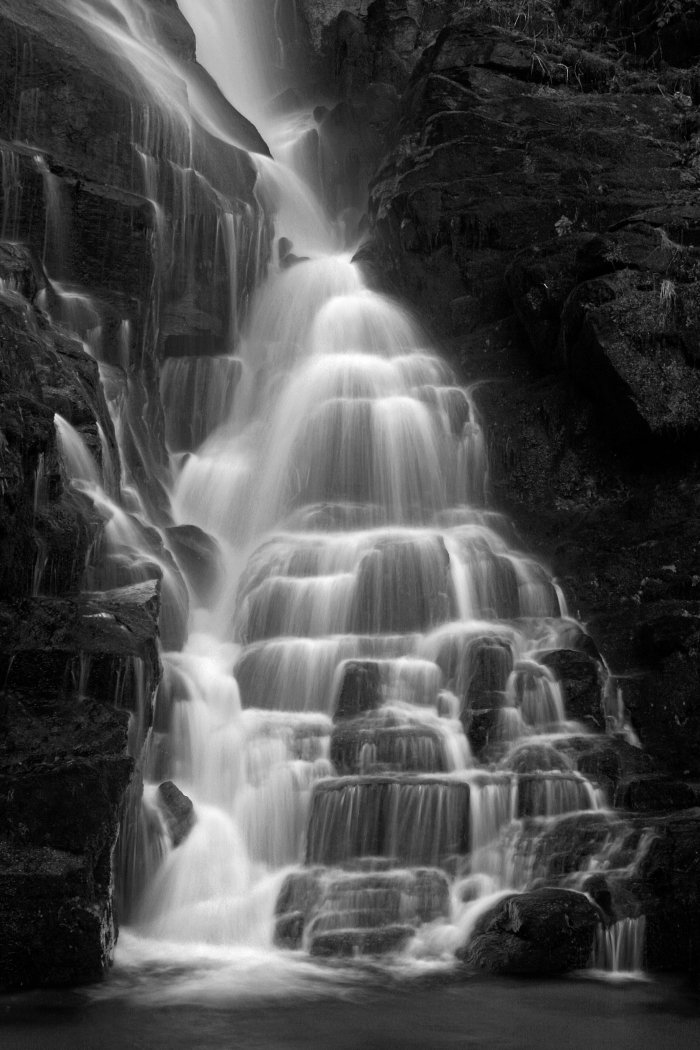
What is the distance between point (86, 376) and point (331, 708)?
6383 millimetres

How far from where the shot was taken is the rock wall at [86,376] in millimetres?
9781

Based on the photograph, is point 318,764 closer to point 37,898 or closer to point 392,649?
point 392,649

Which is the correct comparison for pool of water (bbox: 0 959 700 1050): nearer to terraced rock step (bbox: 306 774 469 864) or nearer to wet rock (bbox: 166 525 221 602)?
terraced rock step (bbox: 306 774 469 864)

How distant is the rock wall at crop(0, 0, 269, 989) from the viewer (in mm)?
9781

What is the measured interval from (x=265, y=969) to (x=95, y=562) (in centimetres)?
560

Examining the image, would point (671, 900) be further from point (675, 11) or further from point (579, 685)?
point (675, 11)

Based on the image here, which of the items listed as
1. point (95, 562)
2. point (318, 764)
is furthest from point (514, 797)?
point (95, 562)

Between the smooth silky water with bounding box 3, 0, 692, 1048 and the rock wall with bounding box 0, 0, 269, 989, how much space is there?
275 millimetres

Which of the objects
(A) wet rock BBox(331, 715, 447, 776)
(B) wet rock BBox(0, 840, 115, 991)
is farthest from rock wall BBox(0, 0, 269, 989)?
(A) wet rock BBox(331, 715, 447, 776)

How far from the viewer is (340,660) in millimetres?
14695

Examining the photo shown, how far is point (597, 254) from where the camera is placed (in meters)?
19.2

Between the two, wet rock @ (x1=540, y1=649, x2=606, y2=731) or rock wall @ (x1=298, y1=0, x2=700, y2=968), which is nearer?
wet rock @ (x1=540, y1=649, x2=606, y2=731)

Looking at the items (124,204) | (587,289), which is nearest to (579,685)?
(587,289)

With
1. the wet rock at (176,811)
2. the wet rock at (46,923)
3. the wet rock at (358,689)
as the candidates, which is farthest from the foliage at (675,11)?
the wet rock at (46,923)
